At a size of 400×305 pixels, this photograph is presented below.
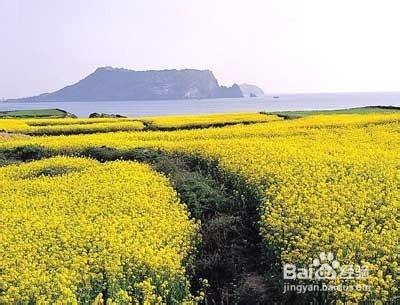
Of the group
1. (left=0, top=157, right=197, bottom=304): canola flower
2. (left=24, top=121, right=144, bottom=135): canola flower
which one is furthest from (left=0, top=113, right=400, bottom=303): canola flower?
(left=24, top=121, right=144, bottom=135): canola flower

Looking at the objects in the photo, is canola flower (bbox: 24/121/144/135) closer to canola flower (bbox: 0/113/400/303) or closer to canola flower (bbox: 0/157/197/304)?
canola flower (bbox: 0/113/400/303)

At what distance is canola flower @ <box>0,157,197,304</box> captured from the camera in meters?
7.85

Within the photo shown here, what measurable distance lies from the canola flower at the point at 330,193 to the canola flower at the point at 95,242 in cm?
169

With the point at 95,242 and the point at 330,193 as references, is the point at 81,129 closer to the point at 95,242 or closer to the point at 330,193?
the point at 330,193

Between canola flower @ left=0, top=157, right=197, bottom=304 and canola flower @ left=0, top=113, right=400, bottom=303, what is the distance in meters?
1.69

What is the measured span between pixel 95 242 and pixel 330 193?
4.41 metres

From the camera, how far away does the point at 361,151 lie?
16344 mm

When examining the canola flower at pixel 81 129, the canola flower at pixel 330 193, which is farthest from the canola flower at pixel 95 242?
the canola flower at pixel 81 129

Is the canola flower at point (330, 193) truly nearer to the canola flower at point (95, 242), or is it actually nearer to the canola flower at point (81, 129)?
the canola flower at point (95, 242)

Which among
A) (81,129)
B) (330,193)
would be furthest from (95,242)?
(81,129)

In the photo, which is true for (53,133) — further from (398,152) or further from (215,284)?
(215,284)

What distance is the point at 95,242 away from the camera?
30.8 feet

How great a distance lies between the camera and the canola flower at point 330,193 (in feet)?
25.8

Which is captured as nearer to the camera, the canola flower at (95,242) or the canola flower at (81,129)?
the canola flower at (95,242)
